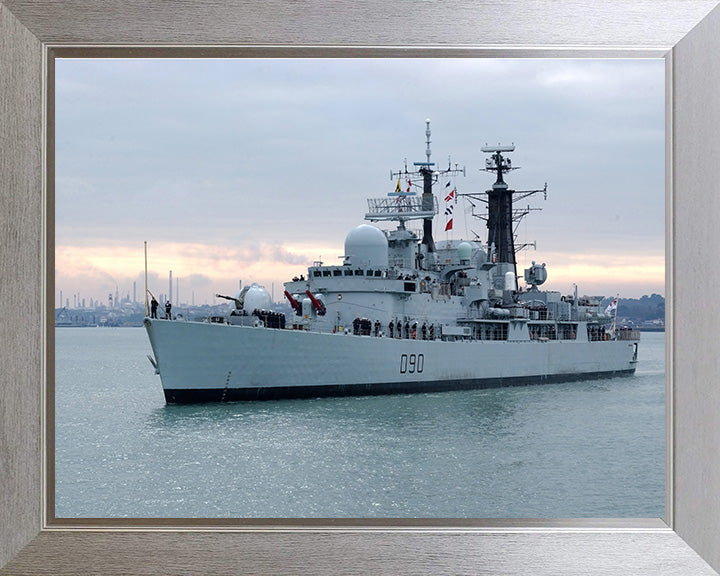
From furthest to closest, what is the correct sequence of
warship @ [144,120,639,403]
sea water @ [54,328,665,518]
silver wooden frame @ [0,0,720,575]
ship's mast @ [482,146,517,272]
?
ship's mast @ [482,146,517,272], warship @ [144,120,639,403], sea water @ [54,328,665,518], silver wooden frame @ [0,0,720,575]

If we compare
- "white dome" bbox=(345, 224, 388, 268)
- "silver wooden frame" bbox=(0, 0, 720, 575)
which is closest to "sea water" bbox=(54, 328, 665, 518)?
"silver wooden frame" bbox=(0, 0, 720, 575)

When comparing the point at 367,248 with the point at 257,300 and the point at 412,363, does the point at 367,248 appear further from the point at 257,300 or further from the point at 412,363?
the point at 257,300

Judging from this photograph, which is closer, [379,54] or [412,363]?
[379,54]

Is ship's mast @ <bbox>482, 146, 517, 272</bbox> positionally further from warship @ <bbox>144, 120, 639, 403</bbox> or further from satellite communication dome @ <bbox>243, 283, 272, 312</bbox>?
satellite communication dome @ <bbox>243, 283, 272, 312</bbox>

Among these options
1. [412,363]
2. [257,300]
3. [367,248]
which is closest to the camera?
[257,300]

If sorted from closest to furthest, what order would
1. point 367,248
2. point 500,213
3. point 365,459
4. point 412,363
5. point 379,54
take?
point 379,54 → point 365,459 → point 412,363 → point 367,248 → point 500,213

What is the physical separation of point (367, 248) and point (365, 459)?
792 centimetres

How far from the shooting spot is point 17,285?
105 inches

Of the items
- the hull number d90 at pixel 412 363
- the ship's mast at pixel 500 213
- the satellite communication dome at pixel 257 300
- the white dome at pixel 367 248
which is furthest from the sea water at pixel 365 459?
the ship's mast at pixel 500 213

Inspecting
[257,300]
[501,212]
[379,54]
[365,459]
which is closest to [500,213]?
[501,212]

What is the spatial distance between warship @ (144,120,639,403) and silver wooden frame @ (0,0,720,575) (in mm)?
9915

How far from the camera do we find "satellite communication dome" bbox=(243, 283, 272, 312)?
1383cm

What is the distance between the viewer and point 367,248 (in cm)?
1617

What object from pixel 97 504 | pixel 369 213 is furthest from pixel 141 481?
pixel 369 213
